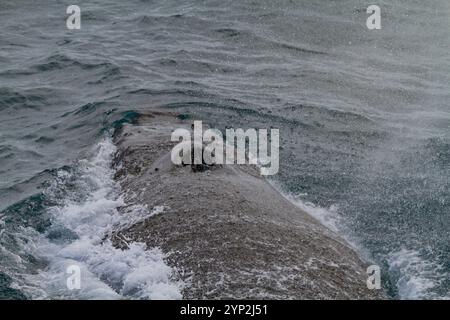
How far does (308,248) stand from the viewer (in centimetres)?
791

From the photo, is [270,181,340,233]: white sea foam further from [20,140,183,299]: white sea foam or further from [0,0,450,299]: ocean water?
[20,140,183,299]: white sea foam

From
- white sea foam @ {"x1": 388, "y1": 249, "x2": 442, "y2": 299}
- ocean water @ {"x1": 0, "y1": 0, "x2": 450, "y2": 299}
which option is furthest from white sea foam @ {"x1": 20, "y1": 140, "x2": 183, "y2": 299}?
white sea foam @ {"x1": 388, "y1": 249, "x2": 442, "y2": 299}

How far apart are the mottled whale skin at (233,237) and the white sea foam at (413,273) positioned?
1.97 feet

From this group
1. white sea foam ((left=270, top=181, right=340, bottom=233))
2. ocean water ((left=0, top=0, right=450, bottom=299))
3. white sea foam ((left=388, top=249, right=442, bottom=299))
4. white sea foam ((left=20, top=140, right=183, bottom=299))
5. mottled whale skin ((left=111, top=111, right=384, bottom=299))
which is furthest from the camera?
white sea foam ((left=270, top=181, right=340, bottom=233))

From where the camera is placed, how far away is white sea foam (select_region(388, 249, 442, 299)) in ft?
26.7

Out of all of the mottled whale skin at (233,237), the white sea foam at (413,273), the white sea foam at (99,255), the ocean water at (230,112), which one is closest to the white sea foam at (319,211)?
the ocean water at (230,112)

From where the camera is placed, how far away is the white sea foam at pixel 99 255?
24.1 ft

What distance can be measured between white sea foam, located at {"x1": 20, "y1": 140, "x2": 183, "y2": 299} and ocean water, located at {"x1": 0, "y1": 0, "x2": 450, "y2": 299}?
27 mm

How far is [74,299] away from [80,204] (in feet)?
9.20

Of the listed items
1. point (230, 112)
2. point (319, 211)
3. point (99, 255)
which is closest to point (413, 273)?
point (319, 211)

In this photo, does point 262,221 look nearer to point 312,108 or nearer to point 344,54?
point 312,108

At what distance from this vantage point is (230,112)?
47.4ft

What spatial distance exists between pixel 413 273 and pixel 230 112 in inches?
265
